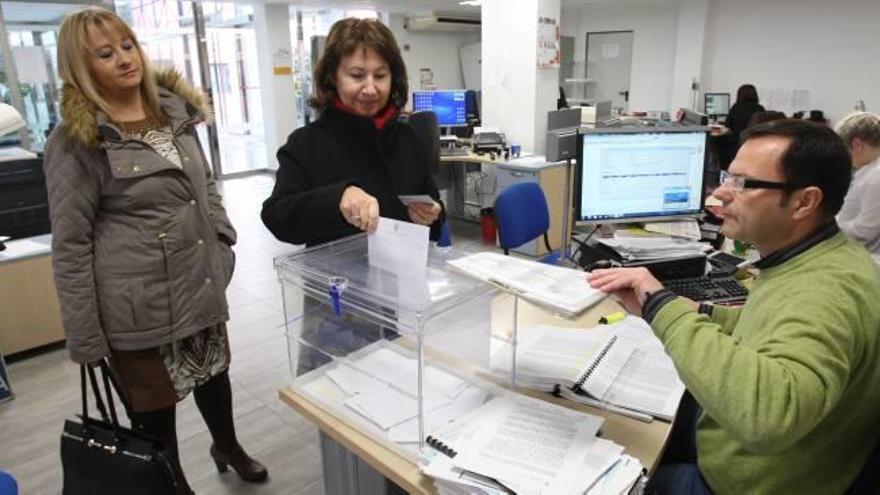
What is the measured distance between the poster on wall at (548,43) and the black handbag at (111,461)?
4.72 metres

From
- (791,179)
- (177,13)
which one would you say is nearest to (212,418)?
(791,179)

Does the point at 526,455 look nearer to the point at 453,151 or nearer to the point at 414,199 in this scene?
the point at 414,199

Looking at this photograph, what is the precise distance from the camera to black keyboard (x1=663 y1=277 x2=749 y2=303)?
1.78 metres

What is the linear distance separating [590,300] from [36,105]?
6817mm

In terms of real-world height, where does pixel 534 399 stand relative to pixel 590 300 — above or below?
below

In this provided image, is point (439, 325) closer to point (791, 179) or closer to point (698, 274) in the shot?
point (791, 179)

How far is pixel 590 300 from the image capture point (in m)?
1.09

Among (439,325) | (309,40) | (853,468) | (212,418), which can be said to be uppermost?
(309,40)

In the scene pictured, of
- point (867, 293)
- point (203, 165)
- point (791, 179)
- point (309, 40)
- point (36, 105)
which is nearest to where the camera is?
point (867, 293)

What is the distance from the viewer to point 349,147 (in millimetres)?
1524

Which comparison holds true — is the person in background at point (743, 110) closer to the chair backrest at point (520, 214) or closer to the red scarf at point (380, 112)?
the chair backrest at point (520, 214)

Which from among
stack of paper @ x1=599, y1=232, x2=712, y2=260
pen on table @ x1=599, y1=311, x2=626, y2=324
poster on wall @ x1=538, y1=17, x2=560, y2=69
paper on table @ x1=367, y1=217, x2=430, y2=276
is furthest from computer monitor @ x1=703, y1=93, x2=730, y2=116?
paper on table @ x1=367, y1=217, x2=430, y2=276

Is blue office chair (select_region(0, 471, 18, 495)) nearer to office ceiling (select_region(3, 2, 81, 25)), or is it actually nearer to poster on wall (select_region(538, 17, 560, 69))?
poster on wall (select_region(538, 17, 560, 69))

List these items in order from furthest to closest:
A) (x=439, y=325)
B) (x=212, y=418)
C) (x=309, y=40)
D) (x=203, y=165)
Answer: (x=309, y=40), (x=212, y=418), (x=203, y=165), (x=439, y=325)
